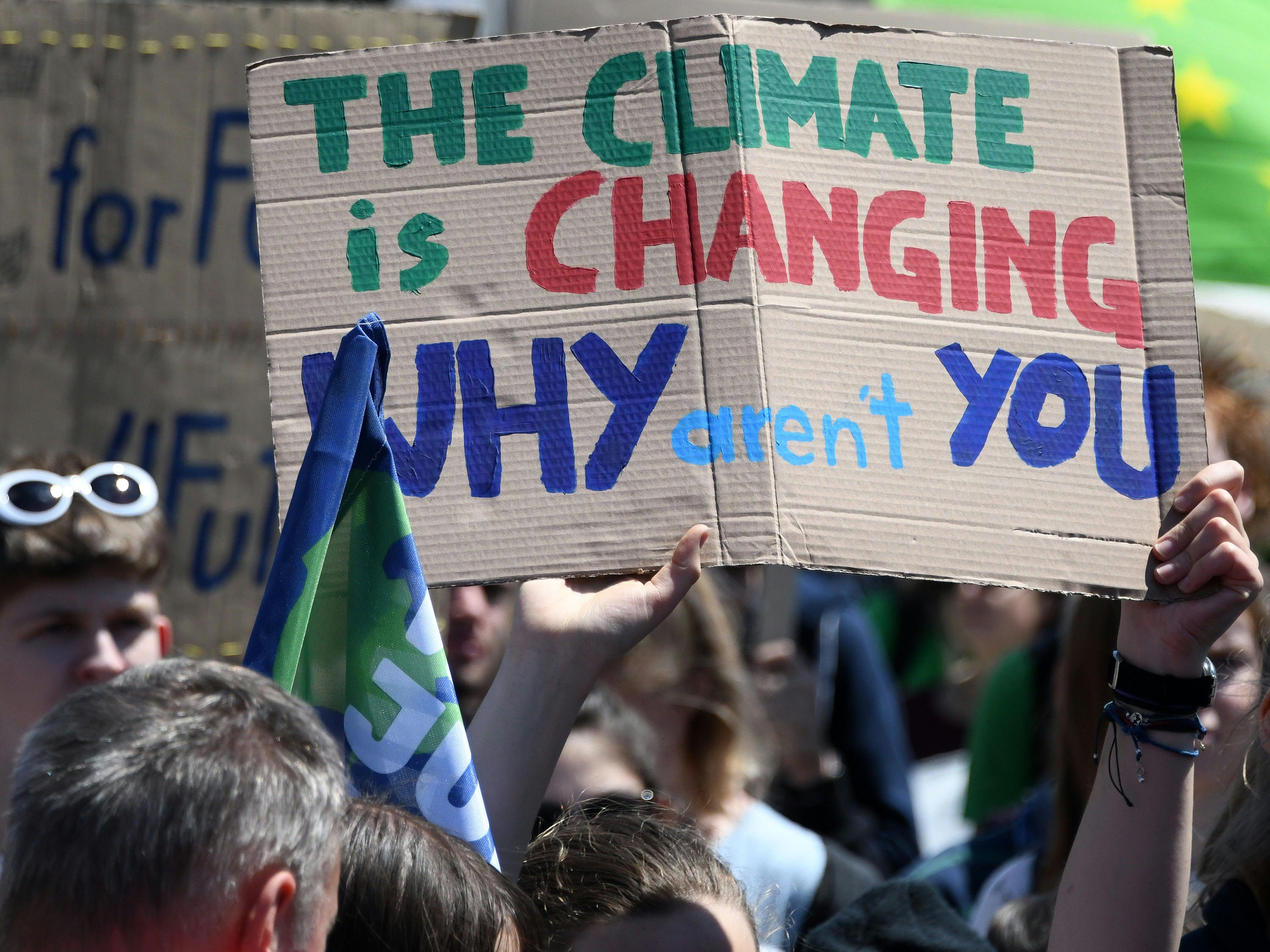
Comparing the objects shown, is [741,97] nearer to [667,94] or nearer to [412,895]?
[667,94]

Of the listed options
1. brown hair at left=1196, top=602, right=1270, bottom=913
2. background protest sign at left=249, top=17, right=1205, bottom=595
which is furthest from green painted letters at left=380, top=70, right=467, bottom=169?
brown hair at left=1196, top=602, right=1270, bottom=913

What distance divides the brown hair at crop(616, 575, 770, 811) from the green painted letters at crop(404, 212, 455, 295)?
146 cm

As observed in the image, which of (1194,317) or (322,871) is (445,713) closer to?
(322,871)

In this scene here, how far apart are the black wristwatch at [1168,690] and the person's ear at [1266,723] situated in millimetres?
149

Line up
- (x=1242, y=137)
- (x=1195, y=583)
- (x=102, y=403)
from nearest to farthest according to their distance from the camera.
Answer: (x=1195, y=583) < (x=102, y=403) < (x=1242, y=137)

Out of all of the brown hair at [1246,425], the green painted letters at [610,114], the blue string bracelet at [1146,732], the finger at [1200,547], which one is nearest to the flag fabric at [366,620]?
the green painted letters at [610,114]

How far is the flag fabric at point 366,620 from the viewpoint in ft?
4.91

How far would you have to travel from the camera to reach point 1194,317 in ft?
5.71

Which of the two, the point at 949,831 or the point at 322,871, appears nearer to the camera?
the point at 322,871

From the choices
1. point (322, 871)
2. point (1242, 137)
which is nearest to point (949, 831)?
point (1242, 137)

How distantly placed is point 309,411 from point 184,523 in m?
1.39

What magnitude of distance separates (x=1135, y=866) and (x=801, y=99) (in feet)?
3.47

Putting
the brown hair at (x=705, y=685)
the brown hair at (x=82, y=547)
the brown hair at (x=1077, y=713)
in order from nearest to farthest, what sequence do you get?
the brown hair at (x=82, y=547) < the brown hair at (x=1077, y=713) < the brown hair at (x=705, y=685)

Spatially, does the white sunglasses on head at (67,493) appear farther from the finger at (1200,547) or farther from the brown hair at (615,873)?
the finger at (1200,547)
